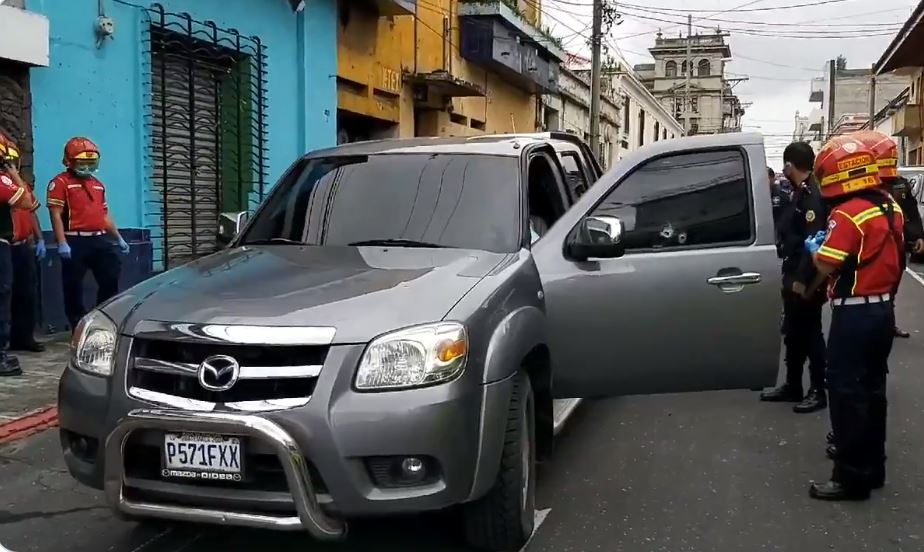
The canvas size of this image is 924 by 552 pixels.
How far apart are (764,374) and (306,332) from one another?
2.49 meters

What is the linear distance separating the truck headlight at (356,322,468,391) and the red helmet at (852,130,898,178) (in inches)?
97.5

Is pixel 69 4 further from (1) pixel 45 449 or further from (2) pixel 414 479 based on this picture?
(2) pixel 414 479

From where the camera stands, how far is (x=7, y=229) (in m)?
6.93

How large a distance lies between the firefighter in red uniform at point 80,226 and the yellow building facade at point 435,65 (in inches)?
304

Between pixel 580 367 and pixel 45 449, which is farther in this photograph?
pixel 45 449

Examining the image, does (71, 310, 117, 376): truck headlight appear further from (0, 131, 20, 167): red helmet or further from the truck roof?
(0, 131, 20, 167): red helmet

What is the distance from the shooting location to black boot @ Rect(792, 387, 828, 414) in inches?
252

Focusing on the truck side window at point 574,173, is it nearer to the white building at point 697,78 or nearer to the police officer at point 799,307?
the police officer at point 799,307

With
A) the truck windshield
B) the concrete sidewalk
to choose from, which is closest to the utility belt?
the truck windshield

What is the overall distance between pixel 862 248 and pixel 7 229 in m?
5.81

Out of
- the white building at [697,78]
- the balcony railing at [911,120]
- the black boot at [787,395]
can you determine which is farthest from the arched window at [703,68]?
the black boot at [787,395]

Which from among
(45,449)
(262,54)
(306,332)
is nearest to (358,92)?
(262,54)

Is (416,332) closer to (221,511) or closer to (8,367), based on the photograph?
(221,511)

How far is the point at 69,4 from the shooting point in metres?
8.88
